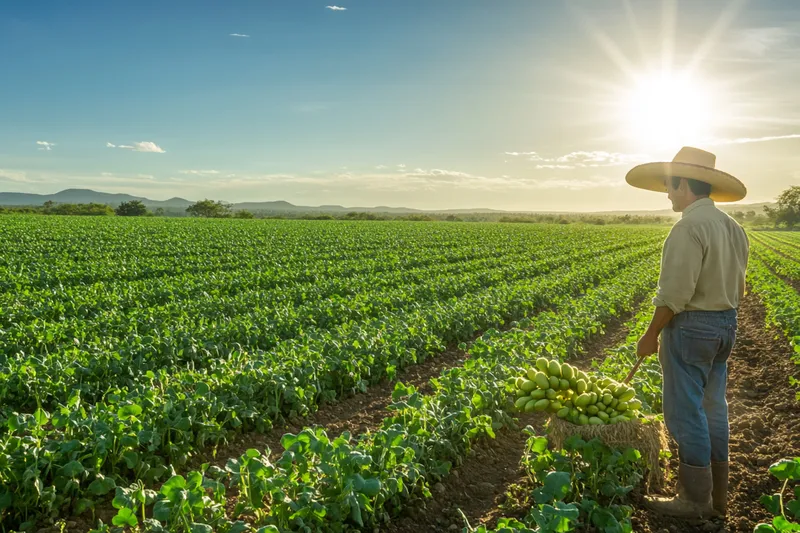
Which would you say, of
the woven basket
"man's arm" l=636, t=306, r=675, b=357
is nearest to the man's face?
"man's arm" l=636, t=306, r=675, b=357

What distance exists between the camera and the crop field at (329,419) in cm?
385

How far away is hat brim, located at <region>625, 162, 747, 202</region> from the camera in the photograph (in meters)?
4.08

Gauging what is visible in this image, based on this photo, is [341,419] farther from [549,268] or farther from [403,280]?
[549,268]

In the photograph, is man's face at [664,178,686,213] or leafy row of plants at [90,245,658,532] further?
man's face at [664,178,686,213]

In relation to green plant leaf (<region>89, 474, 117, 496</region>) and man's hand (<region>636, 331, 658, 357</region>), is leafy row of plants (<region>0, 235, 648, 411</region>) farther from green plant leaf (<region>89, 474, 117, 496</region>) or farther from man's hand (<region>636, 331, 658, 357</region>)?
man's hand (<region>636, 331, 658, 357</region>)

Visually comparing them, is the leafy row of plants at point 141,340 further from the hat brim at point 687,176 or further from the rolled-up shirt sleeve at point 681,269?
the rolled-up shirt sleeve at point 681,269

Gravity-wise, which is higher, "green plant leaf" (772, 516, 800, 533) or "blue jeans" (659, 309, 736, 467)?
"blue jeans" (659, 309, 736, 467)

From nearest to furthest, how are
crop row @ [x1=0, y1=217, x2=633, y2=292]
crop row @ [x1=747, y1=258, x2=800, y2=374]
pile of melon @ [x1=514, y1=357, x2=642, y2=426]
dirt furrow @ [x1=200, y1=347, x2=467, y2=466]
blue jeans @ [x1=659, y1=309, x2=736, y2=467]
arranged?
blue jeans @ [x1=659, y1=309, x2=736, y2=467] → pile of melon @ [x1=514, y1=357, x2=642, y2=426] → dirt furrow @ [x1=200, y1=347, x2=467, y2=466] → crop row @ [x1=747, y1=258, x2=800, y2=374] → crop row @ [x1=0, y1=217, x2=633, y2=292]

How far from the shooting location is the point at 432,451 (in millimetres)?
4914

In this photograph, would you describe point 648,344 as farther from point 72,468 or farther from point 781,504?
point 72,468

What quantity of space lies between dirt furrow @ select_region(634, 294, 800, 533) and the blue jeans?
62cm

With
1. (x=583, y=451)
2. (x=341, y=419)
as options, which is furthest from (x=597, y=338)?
(x=583, y=451)

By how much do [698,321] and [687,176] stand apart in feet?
3.74

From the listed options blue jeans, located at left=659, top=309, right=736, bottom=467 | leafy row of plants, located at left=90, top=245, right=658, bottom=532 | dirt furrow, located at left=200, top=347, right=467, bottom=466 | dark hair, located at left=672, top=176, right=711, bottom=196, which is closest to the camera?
leafy row of plants, located at left=90, top=245, right=658, bottom=532
